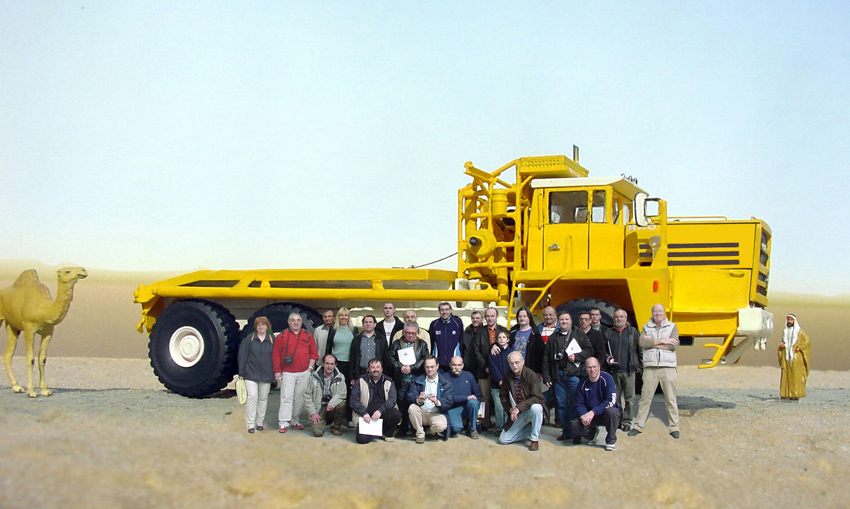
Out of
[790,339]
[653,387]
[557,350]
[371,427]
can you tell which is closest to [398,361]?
[371,427]

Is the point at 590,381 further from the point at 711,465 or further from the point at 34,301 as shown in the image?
the point at 34,301

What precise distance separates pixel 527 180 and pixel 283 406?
17.6ft

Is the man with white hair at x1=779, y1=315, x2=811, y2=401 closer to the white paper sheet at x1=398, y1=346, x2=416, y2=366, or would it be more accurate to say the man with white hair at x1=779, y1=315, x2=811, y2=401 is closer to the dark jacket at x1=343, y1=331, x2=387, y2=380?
the white paper sheet at x1=398, y1=346, x2=416, y2=366

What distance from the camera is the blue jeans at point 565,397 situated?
31.6ft

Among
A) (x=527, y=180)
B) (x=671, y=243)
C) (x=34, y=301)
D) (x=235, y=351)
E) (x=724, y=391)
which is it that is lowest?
(x=724, y=391)

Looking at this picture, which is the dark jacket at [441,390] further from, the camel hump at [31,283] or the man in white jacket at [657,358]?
the camel hump at [31,283]

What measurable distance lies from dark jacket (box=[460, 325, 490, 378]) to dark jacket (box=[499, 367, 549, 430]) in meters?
0.61

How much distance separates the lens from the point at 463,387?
9773mm

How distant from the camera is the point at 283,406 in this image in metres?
10.1

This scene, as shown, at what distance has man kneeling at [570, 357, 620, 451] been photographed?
9.19 m

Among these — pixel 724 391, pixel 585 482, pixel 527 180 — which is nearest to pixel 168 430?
pixel 585 482

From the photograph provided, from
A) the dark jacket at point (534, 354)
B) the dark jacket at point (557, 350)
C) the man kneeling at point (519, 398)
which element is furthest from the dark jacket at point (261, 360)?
the dark jacket at point (557, 350)

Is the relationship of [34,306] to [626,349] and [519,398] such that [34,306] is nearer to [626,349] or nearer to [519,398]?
[519,398]

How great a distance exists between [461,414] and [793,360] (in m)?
8.82
